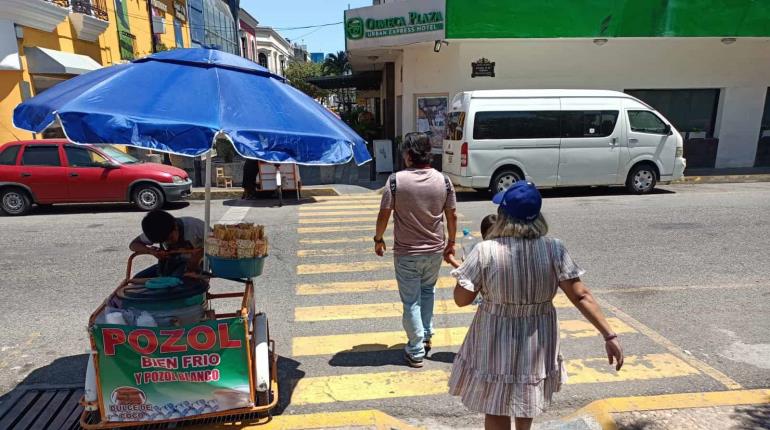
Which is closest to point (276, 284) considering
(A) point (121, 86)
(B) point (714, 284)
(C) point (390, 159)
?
(A) point (121, 86)

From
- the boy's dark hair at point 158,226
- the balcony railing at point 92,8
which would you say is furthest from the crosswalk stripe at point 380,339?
the balcony railing at point 92,8

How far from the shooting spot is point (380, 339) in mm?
4500

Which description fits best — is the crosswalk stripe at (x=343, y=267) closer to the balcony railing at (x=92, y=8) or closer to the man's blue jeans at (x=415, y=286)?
the man's blue jeans at (x=415, y=286)

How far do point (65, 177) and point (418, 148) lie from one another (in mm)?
9661

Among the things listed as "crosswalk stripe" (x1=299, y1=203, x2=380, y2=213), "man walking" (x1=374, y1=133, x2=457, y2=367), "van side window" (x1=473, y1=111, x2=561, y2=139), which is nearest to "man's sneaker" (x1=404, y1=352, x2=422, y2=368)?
"man walking" (x1=374, y1=133, x2=457, y2=367)

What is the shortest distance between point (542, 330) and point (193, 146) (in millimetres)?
2044

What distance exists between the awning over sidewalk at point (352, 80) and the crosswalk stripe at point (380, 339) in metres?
19.1

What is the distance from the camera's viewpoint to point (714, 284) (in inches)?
227

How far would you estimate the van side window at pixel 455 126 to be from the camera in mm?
11234

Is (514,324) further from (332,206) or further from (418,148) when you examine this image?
(332,206)

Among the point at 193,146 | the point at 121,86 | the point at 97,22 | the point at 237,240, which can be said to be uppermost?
the point at 97,22

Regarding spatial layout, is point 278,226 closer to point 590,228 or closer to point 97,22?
point 590,228

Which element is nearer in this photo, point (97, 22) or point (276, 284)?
point (276, 284)

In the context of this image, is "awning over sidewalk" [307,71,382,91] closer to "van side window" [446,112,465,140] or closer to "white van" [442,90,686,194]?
"van side window" [446,112,465,140]
